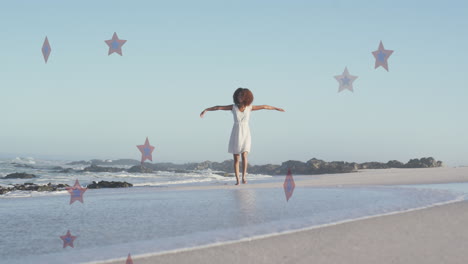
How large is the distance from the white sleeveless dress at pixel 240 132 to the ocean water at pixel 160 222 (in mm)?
3641

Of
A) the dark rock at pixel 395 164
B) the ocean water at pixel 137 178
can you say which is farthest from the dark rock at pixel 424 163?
the ocean water at pixel 137 178

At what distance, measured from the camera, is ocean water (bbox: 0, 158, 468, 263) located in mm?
2803

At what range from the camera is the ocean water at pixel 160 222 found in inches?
110

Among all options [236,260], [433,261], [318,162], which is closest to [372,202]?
[433,261]

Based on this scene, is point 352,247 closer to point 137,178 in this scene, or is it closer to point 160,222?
point 160,222

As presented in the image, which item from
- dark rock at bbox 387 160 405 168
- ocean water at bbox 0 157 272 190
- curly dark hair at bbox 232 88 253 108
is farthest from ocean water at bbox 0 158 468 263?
dark rock at bbox 387 160 405 168

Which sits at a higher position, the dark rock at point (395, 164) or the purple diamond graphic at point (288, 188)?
the dark rock at point (395, 164)

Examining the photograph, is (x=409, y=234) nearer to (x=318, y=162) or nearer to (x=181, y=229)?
(x=181, y=229)

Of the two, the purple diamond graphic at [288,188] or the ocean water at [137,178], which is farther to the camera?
the ocean water at [137,178]

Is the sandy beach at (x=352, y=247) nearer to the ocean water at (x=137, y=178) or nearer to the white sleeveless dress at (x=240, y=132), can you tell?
the white sleeveless dress at (x=240, y=132)

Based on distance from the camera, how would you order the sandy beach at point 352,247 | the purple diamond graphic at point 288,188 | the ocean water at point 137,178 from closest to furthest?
the sandy beach at point 352,247, the purple diamond graphic at point 288,188, the ocean water at point 137,178

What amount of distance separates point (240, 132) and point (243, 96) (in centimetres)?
76

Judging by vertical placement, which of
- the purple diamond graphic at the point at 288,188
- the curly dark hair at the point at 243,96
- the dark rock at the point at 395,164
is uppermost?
the curly dark hair at the point at 243,96

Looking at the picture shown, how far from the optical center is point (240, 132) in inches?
366
